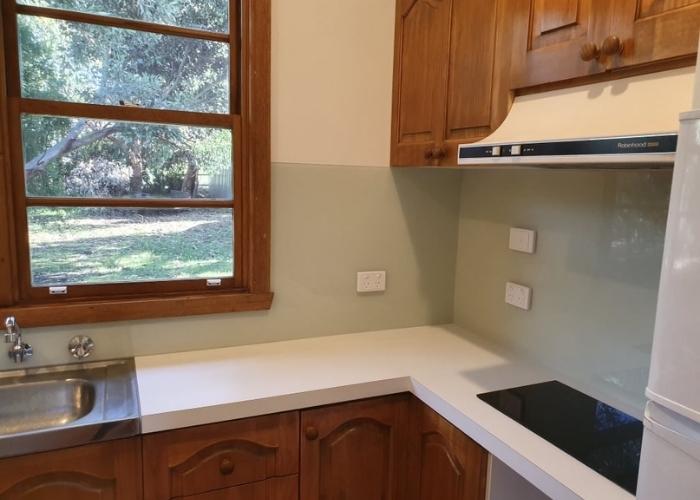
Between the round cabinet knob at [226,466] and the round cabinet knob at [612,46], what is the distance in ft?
4.76

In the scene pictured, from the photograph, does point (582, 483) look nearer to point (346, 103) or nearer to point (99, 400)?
point (99, 400)

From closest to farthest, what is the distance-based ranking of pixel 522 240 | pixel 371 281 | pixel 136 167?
pixel 136 167
pixel 522 240
pixel 371 281

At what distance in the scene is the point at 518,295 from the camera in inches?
74.4

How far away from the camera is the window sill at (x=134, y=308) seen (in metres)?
1.62

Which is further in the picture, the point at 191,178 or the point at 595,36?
the point at 191,178

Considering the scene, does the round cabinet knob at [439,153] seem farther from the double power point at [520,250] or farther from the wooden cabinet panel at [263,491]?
the wooden cabinet panel at [263,491]

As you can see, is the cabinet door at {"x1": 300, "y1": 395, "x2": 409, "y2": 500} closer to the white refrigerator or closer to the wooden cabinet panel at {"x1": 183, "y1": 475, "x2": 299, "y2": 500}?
the wooden cabinet panel at {"x1": 183, "y1": 475, "x2": 299, "y2": 500}

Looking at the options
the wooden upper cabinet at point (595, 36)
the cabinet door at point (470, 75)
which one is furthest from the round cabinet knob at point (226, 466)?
the wooden upper cabinet at point (595, 36)

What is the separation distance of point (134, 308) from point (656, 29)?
66.2 inches

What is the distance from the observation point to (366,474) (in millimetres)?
1688

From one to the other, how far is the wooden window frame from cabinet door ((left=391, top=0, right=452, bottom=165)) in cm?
52

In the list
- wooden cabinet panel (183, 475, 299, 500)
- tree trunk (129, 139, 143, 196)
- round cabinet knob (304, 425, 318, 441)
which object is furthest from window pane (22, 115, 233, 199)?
wooden cabinet panel (183, 475, 299, 500)

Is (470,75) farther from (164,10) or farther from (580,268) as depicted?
(164,10)

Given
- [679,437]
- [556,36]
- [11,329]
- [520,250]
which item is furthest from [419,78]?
[11,329]
